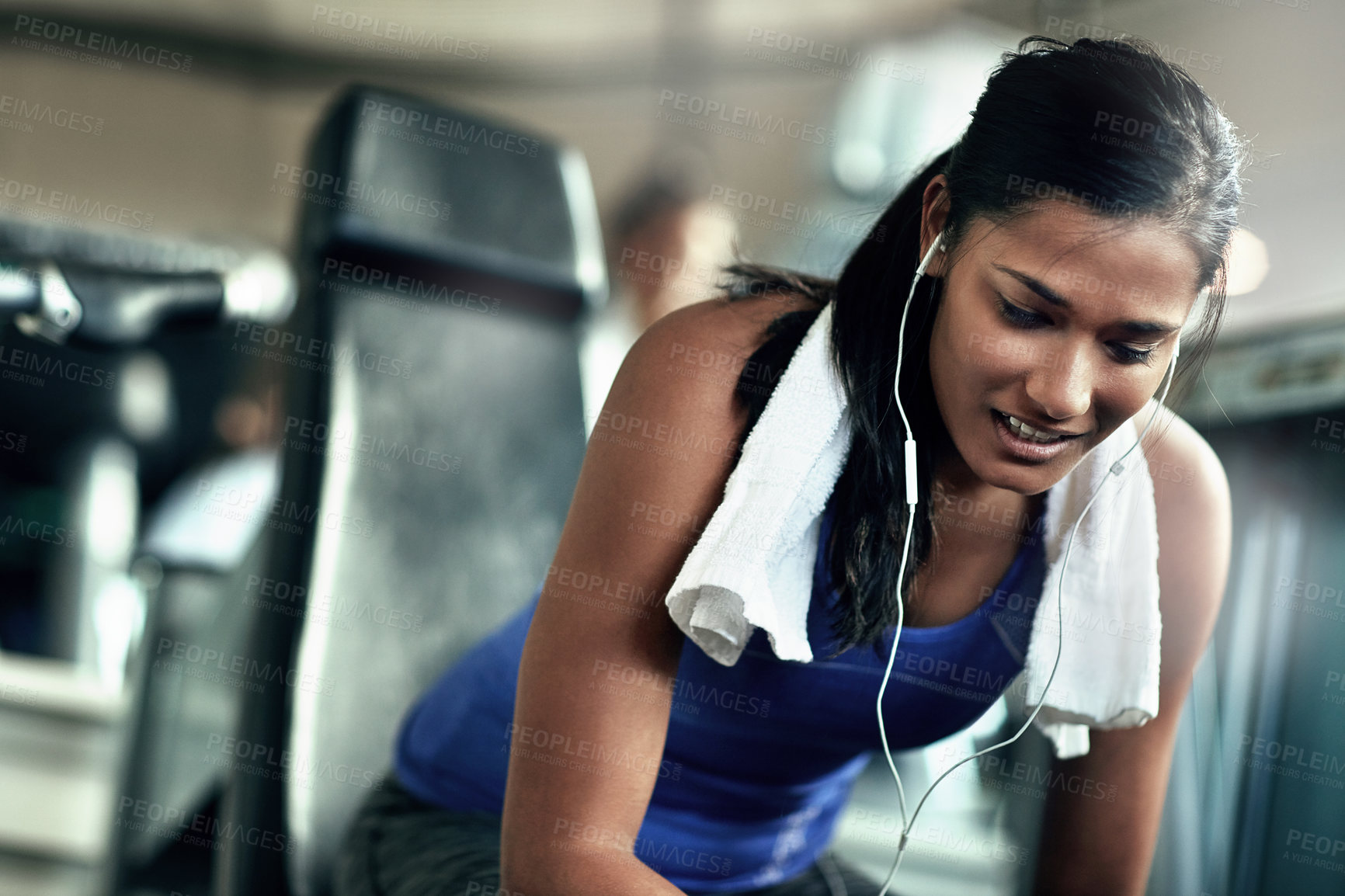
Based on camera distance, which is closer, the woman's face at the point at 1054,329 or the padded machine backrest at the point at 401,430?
the woman's face at the point at 1054,329

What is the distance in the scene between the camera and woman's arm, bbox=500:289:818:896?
18.6 inches

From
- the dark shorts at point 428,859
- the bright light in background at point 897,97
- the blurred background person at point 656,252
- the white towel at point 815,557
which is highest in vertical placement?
the bright light in background at point 897,97

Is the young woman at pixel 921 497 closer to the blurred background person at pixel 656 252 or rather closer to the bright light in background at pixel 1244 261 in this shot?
the bright light in background at pixel 1244 261

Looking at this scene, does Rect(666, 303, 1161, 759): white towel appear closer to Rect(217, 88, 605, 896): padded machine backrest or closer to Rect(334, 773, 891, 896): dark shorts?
Rect(334, 773, 891, 896): dark shorts

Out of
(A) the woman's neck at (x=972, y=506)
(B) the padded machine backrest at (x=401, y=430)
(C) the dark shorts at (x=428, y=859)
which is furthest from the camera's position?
(B) the padded machine backrest at (x=401, y=430)

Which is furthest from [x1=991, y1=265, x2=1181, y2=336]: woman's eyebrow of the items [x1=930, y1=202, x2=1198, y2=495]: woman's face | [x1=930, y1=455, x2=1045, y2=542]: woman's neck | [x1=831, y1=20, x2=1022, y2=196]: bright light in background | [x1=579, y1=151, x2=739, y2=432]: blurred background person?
[x1=831, y1=20, x2=1022, y2=196]: bright light in background

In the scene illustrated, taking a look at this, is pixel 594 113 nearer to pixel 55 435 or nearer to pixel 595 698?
pixel 55 435

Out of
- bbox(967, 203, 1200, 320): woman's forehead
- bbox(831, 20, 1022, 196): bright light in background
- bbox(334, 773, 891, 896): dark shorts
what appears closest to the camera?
bbox(967, 203, 1200, 320): woman's forehead

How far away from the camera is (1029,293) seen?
0.41 m

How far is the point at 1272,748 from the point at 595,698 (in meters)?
0.52

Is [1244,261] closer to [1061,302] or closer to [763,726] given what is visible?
[1061,302]

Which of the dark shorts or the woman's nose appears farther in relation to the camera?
the dark shorts

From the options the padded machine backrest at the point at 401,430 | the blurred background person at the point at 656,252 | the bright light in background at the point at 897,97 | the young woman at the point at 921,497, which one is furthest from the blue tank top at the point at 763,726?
the bright light in background at the point at 897,97

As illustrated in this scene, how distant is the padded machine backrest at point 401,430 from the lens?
0.79 metres
